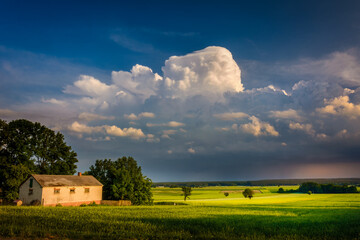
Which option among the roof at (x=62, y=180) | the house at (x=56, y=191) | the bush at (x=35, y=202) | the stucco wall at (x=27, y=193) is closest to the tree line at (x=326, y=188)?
the roof at (x=62, y=180)

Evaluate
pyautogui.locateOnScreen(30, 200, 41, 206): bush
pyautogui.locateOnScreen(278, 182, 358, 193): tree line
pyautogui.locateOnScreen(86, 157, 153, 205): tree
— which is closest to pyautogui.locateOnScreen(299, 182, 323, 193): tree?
pyautogui.locateOnScreen(278, 182, 358, 193): tree line

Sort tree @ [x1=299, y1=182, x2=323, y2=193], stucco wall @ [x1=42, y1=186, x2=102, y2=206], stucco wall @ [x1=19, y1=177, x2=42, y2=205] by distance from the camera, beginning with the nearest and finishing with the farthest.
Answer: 1. stucco wall @ [x1=19, y1=177, x2=42, y2=205]
2. stucco wall @ [x1=42, y1=186, x2=102, y2=206]
3. tree @ [x1=299, y1=182, x2=323, y2=193]

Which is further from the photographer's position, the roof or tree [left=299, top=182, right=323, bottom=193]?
tree [left=299, top=182, right=323, bottom=193]

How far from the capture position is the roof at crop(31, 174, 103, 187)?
5447cm

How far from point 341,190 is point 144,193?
444ft

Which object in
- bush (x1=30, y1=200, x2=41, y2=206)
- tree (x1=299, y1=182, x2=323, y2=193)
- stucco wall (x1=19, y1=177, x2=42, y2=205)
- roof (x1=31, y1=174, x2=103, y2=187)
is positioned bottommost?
tree (x1=299, y1=182, x2=323, y2=193)

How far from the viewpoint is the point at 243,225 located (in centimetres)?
2794

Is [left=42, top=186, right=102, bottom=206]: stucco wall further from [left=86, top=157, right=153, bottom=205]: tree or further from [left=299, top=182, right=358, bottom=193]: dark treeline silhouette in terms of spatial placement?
[left=299, top=182, right=358, bottom=193]: dark treeline silhouette

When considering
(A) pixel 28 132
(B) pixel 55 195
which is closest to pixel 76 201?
(B) pixel 55 195

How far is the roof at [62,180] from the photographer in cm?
5447

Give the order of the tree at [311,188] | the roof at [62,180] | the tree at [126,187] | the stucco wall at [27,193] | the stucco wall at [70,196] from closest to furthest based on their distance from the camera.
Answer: the stucco wall at [27,193] → the stucco wall at [70,196] → the roof at [62,180] → the tree at [126,187] → the tree at [311,188]

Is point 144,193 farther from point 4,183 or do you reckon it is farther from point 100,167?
point 4,183

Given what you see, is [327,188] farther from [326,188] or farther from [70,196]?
[70,196]

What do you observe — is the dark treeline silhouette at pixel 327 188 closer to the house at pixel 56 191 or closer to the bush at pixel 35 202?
the house at pixel 56 191
